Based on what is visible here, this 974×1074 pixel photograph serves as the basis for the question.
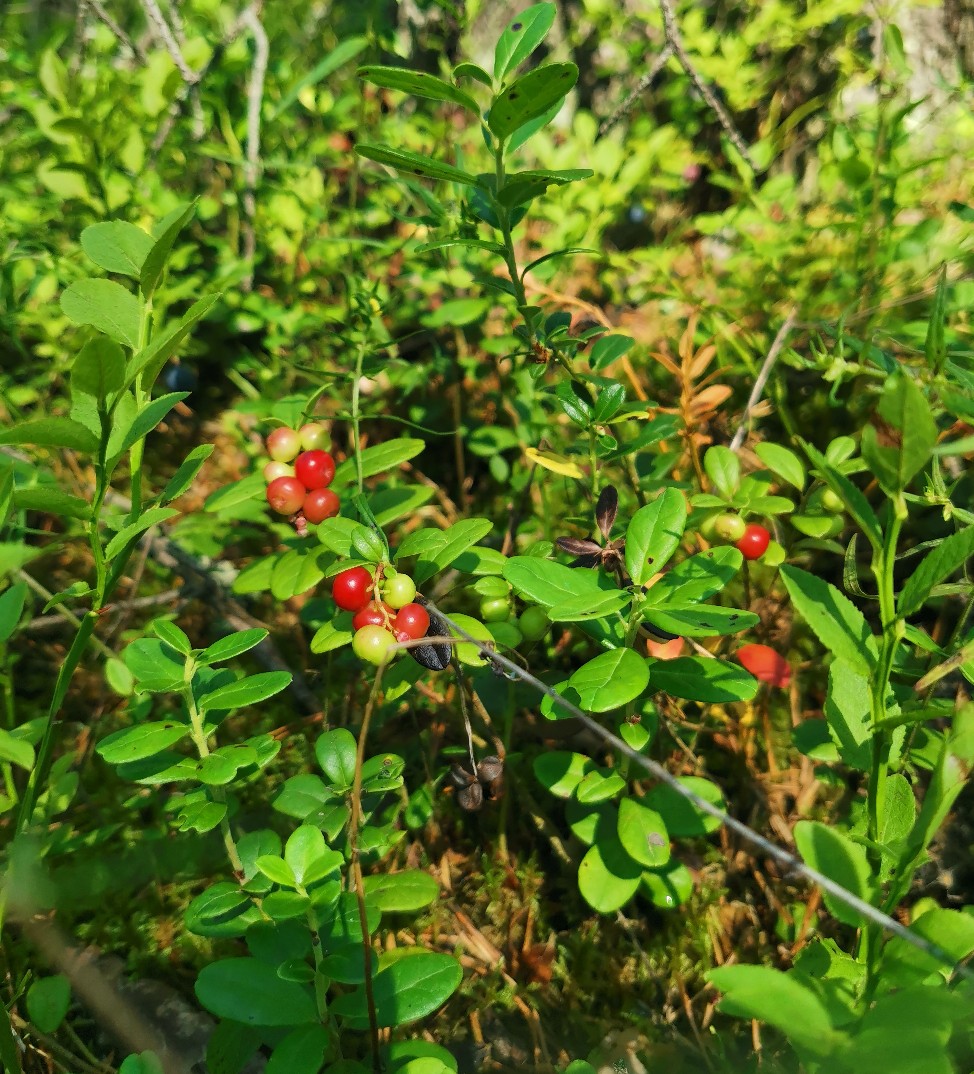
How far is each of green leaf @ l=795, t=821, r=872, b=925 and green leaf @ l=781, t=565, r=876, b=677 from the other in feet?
0.82

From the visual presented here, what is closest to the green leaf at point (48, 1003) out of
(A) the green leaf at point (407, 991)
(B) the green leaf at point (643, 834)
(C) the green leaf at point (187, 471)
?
(A) the green leaf at point (407, 991)

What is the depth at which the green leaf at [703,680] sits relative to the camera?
3.39 feet

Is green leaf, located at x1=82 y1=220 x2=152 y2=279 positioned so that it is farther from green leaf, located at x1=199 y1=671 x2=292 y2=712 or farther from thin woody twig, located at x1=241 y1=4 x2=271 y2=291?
thin woody twig, located at x1=241 y1=4 x2=271 y2=291

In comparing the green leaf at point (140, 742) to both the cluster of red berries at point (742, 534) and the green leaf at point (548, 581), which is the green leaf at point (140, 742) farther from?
the cluster of red berries at point (742, 534)

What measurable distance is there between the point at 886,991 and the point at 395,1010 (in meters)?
0.56

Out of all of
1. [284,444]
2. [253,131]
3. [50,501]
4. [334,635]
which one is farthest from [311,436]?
[253,131]

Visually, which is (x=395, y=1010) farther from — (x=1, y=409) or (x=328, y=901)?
(x=1, y=409)

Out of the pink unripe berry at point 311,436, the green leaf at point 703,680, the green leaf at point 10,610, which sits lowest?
the green leaf at point 703,680

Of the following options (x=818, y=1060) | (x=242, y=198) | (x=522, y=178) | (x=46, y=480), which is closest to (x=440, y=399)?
(x=242, y=198)

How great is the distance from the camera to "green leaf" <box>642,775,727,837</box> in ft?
4.14

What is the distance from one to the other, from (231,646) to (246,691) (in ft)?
0.20

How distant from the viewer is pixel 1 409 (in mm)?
2465

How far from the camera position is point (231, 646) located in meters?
1.05

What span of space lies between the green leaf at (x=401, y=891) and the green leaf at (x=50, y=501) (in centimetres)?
Answer: 65
